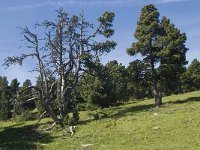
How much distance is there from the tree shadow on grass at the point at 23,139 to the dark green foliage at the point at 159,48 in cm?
1554

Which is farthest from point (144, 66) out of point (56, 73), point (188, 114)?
point (188, 114)

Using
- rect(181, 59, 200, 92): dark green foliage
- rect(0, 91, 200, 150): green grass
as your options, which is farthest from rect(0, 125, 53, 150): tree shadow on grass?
rect(181, 59, 200, 92): dark green foliage

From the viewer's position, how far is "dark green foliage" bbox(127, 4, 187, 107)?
163 feet

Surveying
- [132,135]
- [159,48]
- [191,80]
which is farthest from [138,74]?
[191,80]

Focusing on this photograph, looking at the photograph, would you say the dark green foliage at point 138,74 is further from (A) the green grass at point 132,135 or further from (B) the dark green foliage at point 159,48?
(A) the green grass at point 132,135

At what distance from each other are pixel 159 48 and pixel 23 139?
2093 centimetres

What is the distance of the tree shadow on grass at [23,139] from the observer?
104ft

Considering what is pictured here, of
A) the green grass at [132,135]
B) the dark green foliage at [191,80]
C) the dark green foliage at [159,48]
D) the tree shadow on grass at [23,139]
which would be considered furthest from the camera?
the dark green foliage at [191,80]

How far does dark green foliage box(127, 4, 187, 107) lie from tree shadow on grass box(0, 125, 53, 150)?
51.0 ft

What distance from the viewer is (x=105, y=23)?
5003 centimetres

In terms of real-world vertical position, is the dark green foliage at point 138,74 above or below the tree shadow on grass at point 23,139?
above

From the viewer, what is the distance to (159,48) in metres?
50.4

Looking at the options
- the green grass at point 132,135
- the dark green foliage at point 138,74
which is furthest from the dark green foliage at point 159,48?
the green grass at point 132,135

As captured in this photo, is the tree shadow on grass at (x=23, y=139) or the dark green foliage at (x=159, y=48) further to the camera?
the dark green foliage at (x=159, y=48)
